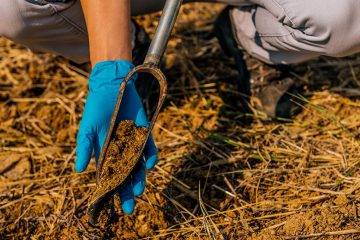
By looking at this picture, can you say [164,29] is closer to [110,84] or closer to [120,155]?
[110,84]

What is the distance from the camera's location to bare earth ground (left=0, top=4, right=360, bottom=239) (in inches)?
55.9

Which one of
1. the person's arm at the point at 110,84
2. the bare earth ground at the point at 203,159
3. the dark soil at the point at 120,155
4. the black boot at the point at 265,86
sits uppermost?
the person's arm at the point at 110,84

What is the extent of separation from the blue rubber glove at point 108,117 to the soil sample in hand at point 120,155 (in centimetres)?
3

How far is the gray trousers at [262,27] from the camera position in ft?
4.75

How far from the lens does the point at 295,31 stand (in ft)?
5.02

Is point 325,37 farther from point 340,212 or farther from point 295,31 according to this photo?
point 340,212

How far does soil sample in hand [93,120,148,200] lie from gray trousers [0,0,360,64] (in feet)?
1.52

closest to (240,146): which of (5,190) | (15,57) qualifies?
(5,190)

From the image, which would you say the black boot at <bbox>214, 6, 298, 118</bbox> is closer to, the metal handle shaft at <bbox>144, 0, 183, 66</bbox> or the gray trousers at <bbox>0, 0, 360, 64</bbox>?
the gray trousers at <bbox>0, 0, 360, 64</bbox>

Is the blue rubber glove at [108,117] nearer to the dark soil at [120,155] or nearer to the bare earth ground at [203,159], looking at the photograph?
the dark soil at [120,155]

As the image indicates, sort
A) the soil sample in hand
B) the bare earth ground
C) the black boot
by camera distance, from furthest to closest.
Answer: the black boot → the bare earth ground → the soil sample in hand

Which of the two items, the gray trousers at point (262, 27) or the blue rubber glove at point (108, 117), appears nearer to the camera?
the blue rubber glove at point (108, 117)

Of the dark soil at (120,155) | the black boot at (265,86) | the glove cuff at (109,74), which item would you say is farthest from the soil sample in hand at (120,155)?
the black boot at (265,86)

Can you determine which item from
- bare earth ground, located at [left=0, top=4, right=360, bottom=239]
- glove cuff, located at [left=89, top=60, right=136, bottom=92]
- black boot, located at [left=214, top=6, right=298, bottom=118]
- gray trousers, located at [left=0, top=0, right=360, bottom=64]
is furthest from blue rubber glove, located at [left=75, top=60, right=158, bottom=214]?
black boot, located at [left=214, top=6, right=298, bottom=118]
